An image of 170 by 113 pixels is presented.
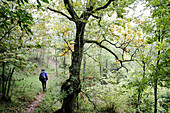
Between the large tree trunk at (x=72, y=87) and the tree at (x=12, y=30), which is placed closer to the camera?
the tree at (x=12, y=30)

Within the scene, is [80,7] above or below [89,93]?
above

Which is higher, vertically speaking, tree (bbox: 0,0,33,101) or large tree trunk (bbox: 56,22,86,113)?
tree (bbox: 0,0,33,101)

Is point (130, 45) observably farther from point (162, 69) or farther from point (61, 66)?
point (61, 66)

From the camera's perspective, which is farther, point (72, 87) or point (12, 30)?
point (72, 87)

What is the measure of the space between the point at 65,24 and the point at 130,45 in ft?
11.4

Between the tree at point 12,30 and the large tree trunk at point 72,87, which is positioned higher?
the tree at point 12,30

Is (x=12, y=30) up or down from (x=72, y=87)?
up

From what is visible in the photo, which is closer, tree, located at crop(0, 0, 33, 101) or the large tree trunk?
tree, located at crop(0, 0, 33, 101)

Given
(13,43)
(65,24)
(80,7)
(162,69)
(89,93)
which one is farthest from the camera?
(65,24)

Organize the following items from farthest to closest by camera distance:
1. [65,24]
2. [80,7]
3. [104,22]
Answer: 1. [65,24]
2. [104,22]
3. [80,7]

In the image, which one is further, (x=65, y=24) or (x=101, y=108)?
(x=101, y=108)

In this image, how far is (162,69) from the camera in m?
1.99

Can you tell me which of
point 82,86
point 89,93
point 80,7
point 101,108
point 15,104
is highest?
point 80,7

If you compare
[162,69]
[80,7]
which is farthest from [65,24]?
[162,69]
